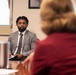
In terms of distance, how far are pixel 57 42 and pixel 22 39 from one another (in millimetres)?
3092

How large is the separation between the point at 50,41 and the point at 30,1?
3544 mm

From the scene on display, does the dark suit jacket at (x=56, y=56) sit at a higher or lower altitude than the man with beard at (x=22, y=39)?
higher

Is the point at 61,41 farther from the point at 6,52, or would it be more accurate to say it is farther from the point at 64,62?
the point at 6,52

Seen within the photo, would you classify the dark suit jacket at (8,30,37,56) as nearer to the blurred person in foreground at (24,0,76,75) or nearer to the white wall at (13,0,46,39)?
the white wall at (13,0,46,39)

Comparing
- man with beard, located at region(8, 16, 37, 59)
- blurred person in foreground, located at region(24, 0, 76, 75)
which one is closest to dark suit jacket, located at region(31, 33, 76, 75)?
blurred person in foreground, located at region(24, 0, 76, 75)

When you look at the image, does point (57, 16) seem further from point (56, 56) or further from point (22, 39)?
point (22, 39)

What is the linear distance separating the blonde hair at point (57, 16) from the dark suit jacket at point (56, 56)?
6 centimetres

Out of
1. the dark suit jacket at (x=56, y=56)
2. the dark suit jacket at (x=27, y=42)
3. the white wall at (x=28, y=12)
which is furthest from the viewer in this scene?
the white wall at (x=28, y=12)

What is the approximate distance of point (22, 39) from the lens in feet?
13.7

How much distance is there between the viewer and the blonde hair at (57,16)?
3.69 ft

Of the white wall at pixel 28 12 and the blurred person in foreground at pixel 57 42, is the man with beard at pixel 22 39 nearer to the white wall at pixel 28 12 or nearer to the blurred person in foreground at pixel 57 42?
the white wall at pixel 28 12

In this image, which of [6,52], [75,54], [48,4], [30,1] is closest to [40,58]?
[75,54]

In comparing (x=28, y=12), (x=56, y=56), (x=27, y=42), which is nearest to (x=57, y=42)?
(x=56, y=56)

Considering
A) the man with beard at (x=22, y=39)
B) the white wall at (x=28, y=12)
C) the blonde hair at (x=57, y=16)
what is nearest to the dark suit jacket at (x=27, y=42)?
the man with beard at (x=22, y=39)
